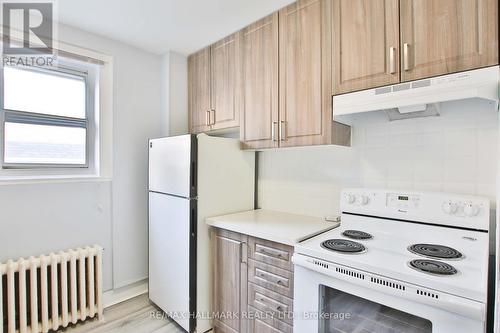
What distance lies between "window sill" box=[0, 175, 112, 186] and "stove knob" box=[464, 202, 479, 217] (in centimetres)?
253

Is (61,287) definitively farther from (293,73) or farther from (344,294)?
(293,73)

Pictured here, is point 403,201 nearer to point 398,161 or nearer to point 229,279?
point 398,161

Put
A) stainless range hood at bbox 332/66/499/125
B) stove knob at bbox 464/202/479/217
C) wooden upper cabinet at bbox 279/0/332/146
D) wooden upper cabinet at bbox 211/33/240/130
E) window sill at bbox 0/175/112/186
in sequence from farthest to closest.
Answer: wooden upper cabinet at bbox 211/33/240/130 → window sill at bbox 0/175/112/186 → wooden upper cabinet at bbox 279/0/332/146 → stove knob at bbox 464/202/479/217 → stainless range hood at bbox 332/66/499/125

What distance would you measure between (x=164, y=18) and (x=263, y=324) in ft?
7.40

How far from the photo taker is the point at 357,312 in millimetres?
1150

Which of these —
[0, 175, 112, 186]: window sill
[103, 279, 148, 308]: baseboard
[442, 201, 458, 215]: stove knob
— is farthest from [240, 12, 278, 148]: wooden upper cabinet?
[103, 279, 148, 308]: baseboard

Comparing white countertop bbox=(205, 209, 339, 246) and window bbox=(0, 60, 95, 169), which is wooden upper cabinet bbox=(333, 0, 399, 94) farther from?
window bbox=(0, 60, 95, 169)

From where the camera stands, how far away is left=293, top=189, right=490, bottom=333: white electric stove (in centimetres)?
89

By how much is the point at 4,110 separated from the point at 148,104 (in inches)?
41.5

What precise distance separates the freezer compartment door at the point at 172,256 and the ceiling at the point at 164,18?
1371 millimetres

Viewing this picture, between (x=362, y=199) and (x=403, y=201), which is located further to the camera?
(x=362, y=199)

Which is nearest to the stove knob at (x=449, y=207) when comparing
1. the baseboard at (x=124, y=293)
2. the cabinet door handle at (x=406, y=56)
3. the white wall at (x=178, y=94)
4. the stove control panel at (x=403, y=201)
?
the stove control panel at (x=403, y=201)

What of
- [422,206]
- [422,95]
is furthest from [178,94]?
[422,206]

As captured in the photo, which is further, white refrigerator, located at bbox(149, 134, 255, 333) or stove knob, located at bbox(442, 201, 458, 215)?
white refrigerator, located at bbox(149, 134, 255, 333)
